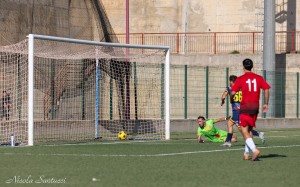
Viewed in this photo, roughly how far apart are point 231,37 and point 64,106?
16835mm

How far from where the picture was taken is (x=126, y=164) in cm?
1384

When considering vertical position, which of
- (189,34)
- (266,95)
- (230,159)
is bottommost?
(230,159)

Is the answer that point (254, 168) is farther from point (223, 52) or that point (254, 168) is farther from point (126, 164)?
point (223, 52)

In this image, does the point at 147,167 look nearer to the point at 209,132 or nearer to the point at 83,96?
the point at 209,132

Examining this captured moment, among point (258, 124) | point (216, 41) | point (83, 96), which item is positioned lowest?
point (258, 124)

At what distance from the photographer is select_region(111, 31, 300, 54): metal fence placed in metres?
42.4

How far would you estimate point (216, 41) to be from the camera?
4303 cm

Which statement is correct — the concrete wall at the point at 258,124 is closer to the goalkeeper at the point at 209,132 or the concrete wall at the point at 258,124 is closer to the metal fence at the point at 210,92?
the metal fence at the point at 210,92

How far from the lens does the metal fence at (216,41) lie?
42.4 meters

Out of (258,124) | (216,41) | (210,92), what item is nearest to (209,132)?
(258,124)

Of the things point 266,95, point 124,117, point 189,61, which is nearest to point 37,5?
point 189,61

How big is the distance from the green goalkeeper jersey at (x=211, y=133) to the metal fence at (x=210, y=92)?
11.6 m

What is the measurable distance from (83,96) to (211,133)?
23.3ft

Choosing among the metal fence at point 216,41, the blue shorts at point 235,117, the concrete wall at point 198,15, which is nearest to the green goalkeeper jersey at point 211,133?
the blue shorts at point 235,117
